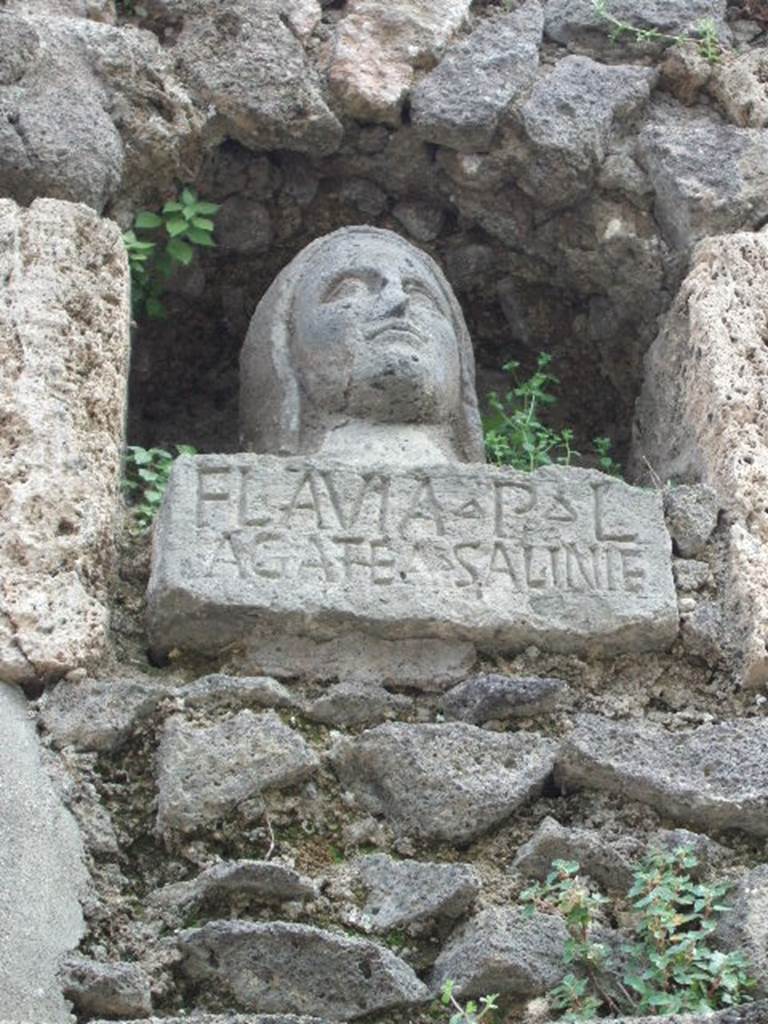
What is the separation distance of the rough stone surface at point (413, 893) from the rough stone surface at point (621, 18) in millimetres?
2905

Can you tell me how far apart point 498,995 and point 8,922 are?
75 cm

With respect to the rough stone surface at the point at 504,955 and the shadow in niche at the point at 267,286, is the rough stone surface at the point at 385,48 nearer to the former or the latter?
the shadow in niche at the point at 267,286

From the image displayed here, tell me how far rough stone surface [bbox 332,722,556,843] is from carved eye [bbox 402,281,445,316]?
4.63ft

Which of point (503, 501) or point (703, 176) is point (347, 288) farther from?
point (703, 176)

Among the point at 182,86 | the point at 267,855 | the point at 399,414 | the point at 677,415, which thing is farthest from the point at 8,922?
the point at 182,86

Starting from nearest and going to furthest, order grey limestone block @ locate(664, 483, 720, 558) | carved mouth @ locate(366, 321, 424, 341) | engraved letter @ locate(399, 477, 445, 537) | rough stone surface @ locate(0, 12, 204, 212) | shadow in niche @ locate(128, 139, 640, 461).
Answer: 1. engraved letter @ locate(399, 477, 445, 537)
2. grey limestone block @ locate(664, 483, 720, 558)
3. carved mouth @ locate(366, 321, 424, 341)
4. rough stone surface @ locate(0, 12, 204, 212)
5. shadow in niche @ locate(128, 139, 640, 461)

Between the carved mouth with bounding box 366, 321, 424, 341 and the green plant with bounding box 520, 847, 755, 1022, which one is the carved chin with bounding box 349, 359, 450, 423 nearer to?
the carved mouth with bounding box 366, 321, 424, 341

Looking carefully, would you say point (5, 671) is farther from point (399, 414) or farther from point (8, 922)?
point (399, 414)

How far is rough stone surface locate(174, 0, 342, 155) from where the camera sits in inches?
236

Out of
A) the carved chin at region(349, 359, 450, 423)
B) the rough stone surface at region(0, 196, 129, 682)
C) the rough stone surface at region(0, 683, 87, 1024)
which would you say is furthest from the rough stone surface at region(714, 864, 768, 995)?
the carved chin at region(349, 359, 450, 423)

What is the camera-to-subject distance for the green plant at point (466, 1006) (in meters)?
3.69

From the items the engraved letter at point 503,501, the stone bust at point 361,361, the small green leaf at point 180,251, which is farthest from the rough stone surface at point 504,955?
the small green leaf at point 180,251

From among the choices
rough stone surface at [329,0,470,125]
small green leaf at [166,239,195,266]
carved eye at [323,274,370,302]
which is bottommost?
small green leaf at [166,239,195,266]

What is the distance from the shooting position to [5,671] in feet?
14.5
